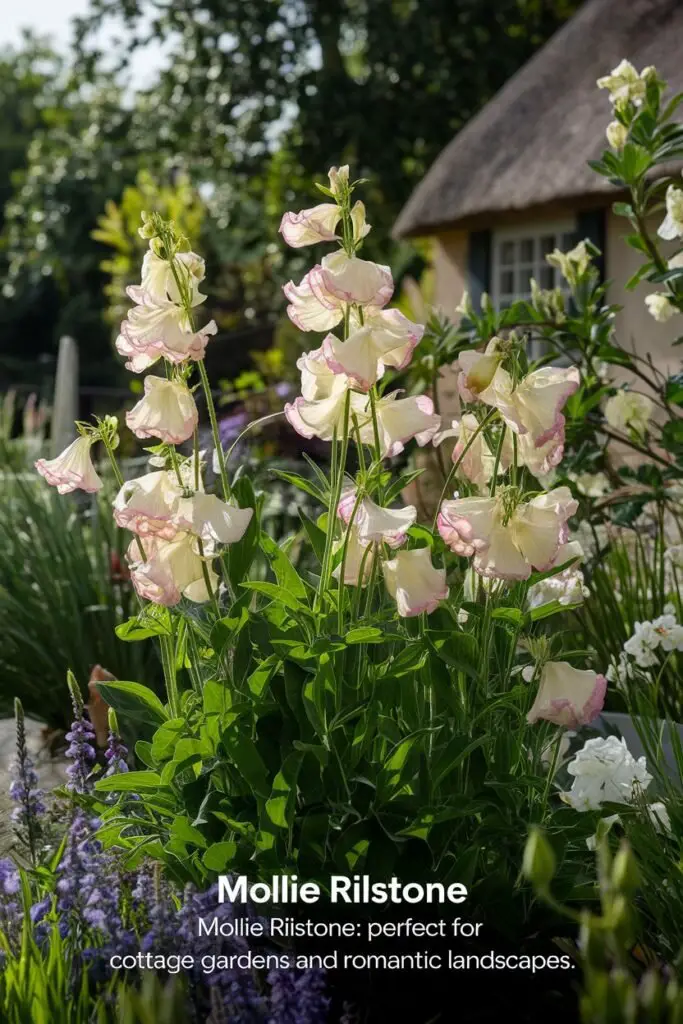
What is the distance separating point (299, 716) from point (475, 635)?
1.03 feet

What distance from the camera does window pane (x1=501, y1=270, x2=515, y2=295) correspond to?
955 cm

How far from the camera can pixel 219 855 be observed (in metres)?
1.77

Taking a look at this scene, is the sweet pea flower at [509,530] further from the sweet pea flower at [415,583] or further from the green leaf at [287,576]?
the green leaf at [287,576]

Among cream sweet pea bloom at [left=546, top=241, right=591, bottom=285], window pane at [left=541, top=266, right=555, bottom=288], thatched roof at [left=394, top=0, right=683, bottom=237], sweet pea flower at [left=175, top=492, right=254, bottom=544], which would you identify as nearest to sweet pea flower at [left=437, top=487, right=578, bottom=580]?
sweet pea flower at [left=175, top=492, right=254, bottom=544]

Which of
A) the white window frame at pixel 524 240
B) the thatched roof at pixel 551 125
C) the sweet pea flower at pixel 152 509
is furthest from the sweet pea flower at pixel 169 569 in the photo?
the white window frame at pixel 524 240

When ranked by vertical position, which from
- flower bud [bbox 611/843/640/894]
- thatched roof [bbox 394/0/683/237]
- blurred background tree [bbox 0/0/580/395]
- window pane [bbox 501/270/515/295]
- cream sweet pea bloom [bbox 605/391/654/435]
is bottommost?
flower bud [bbox 611/843/640/894]

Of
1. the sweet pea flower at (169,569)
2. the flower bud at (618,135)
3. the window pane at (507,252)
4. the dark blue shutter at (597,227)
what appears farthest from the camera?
the window pane at (507,252)

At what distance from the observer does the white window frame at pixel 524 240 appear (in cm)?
901

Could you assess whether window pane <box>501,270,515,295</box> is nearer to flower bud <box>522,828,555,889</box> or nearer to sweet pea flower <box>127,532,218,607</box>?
sweet pea flower <box>127,532,218,607</box>

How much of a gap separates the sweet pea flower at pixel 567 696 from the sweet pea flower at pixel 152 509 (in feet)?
1.92

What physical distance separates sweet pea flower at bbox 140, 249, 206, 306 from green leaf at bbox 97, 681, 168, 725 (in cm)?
63

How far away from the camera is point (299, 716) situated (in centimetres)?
178

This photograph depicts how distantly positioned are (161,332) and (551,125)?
7637 millimetres

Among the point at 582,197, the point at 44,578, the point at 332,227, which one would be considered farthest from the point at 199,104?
the point at 332,227
